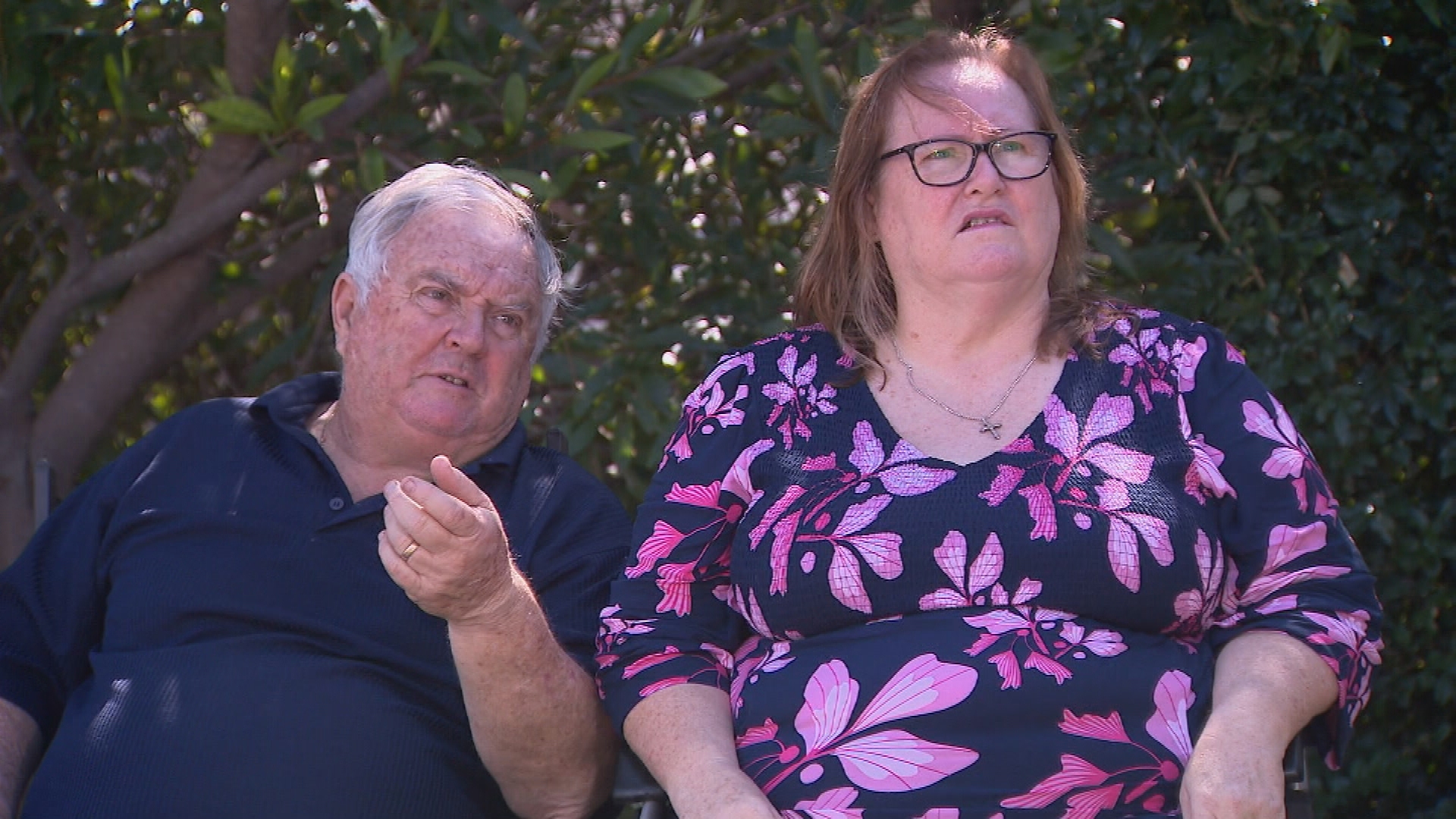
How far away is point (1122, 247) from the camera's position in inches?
129

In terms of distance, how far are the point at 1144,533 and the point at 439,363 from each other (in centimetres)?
126

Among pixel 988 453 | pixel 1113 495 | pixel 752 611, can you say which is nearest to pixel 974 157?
pixel 988 453

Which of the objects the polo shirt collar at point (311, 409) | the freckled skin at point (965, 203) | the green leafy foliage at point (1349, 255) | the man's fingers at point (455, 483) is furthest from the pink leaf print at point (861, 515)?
the green leafy foliage at point (1349, 255)

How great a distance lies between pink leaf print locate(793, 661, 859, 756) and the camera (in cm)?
215

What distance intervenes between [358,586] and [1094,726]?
1.23 metres

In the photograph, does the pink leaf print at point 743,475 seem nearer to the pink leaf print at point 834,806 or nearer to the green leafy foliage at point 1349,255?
the pink leaf print at point 834,806

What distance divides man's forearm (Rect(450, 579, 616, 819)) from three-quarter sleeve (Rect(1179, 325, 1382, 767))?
98 cm

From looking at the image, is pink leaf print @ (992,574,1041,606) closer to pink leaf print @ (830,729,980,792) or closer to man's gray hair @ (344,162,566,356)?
pink leaf print @ (830,729,980,792)

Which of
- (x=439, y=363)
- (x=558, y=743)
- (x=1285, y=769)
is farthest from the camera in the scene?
(x=439, y=363)

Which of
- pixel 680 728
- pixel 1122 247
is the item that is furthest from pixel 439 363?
pixel 1122 247

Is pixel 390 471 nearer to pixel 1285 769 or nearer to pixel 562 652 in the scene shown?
pixel 562 652

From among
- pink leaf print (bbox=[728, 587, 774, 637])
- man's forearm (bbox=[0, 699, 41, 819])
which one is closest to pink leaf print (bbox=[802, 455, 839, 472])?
pink leaf print (bbox=[728, 587, 774, 637])

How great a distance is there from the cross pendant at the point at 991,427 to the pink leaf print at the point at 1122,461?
0.49 ft

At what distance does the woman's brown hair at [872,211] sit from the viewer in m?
2.60
